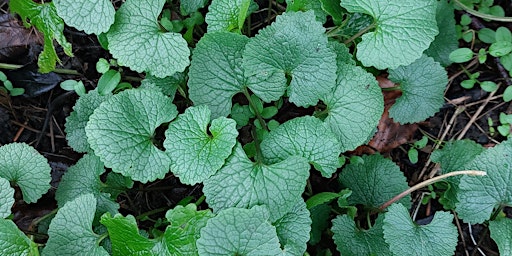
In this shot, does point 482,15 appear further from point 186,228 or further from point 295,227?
point 186,228

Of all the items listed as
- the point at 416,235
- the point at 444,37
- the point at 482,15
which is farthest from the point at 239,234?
the point at 482,15

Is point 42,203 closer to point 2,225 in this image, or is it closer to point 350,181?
point 2,225

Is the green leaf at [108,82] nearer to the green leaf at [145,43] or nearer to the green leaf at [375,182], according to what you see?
the green leaf at [145,43]

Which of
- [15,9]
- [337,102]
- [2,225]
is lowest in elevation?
[2,225]

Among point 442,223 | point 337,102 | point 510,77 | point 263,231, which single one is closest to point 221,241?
point 263,231

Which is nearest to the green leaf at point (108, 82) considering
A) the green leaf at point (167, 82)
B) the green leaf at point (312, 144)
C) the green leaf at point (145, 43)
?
the green leaf at point (167, 82)
